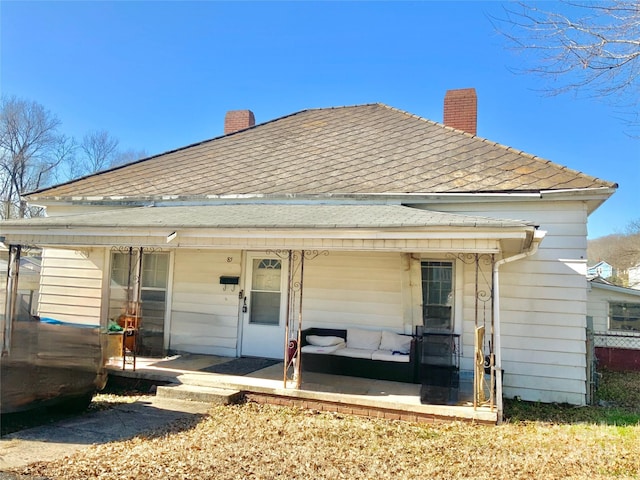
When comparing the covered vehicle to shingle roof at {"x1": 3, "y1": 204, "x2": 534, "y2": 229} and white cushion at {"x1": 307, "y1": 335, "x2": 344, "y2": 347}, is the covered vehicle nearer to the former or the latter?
shingle roof at {"x1": 3, "y1": 204, "x2": 534, "y2": 229}

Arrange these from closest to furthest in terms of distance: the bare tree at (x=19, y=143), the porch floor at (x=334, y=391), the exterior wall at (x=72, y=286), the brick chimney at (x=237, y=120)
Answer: the porch floor at (x=334, y=391) < the exterior wall at (x=72, y=286) < the brick chimney at (x=237, y=120) < the bare tree at (x=19, y=143)

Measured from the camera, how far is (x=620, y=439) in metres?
5.20

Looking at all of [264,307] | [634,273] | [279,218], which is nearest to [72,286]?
[264,307]

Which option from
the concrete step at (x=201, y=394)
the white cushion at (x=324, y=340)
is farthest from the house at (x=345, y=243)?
the concrete step at (x=201, y=394)

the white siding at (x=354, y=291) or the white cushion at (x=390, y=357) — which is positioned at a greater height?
the white siding at (x=354, y=291)

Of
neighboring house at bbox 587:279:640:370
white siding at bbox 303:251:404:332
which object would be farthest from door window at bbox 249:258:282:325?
neighboring house at bbox 587:279:640:370

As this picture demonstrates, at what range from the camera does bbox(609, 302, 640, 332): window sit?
42.8 ft

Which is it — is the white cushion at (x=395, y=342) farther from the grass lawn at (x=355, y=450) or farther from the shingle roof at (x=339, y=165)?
the shingle roof at (x=339, y=165)

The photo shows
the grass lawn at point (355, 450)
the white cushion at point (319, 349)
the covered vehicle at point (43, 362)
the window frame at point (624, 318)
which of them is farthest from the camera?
the window frame at point (624, 318)

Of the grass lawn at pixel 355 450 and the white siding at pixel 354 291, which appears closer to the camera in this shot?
the grass lawn at pixel 355 450

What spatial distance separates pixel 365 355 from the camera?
7.20m

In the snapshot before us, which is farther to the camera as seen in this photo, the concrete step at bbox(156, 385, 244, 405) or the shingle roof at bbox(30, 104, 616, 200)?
the shingle roof at bbox(30, 104, 616, 200)

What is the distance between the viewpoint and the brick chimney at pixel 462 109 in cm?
1012

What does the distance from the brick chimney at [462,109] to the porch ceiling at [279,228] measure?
3.89 meters
